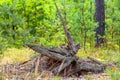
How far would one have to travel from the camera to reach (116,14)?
13.8 m

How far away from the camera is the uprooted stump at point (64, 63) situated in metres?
5.88

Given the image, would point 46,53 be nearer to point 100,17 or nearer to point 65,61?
point 65,61

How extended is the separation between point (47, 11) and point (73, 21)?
9944mm

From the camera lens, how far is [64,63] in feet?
19.5

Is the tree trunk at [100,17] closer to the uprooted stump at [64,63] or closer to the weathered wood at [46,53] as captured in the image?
the uprooted stump at [64,63]

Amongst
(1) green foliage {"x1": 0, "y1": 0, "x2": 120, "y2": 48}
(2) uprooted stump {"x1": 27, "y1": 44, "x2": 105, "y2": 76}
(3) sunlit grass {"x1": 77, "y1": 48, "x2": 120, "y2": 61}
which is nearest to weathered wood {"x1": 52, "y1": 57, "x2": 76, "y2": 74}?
(2) uprooted stump {"x1": 27, "y1": 44, "x2": 105, "y2": 76}

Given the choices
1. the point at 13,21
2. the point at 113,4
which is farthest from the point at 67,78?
the point at 13,21

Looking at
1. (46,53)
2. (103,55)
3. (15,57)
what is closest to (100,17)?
(103,55)

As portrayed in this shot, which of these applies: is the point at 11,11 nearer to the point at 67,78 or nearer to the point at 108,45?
the point at 108,45

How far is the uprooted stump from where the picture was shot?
19.3 feet

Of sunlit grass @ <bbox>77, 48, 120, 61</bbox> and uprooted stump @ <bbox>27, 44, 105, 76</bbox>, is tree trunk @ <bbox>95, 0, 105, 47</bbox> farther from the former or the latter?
uprooted stump @ <bbox>27, 44, 105, 76</bbox>

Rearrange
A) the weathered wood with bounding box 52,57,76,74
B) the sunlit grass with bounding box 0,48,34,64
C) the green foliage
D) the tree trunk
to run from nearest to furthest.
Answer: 1. the weathered wood with bounding box 52,57,76,74
2. the sunlit grass with bounding box 0,48,34,64
3. the green foliage
4. the tree trunk

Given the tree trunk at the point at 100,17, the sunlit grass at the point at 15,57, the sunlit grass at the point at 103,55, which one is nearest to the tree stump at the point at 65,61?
the sunlit grass at the point at 15,57

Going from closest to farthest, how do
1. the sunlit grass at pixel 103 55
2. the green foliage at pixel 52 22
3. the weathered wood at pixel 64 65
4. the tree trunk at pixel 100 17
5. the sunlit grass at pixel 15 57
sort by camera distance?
1. the weathered wood at pixel 64 65
2. the sunlit grass at pixel 15 57
3. the sunlit grass at pixel 103 55
4. the green foliage at pixel 52 22
5. the tree trunk at pixel 100 17
